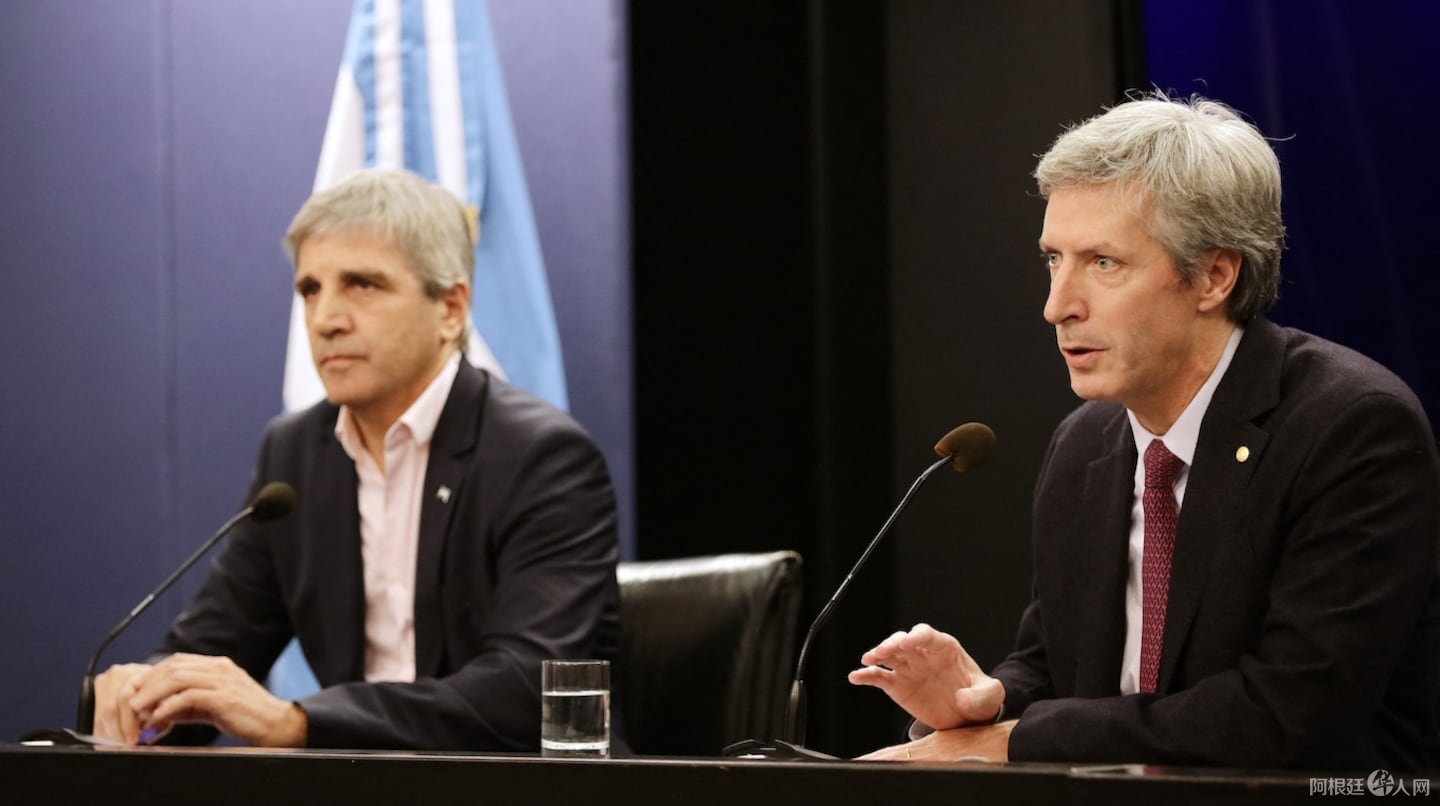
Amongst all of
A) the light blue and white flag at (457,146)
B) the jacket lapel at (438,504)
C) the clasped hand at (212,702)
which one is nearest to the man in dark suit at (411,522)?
the jacket lapel at (438,504)

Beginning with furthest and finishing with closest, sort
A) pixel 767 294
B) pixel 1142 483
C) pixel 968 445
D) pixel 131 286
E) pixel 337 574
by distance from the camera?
pixel 131 286 < pixel 767 294 < pixel 337 574 < pixel 1142 483 < pixel 968 445

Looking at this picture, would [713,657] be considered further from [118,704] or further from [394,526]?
[118,704]

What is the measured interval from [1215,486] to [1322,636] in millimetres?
272

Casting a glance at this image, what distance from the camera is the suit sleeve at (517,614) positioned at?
2.52 metres

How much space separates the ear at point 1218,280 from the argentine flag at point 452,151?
1716 millimetres

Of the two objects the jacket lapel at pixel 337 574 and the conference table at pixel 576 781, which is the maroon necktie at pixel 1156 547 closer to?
the conference table at pixel 576 781

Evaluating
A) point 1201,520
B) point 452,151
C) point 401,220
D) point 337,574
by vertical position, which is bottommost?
point 337,574

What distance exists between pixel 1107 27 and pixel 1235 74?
28cm

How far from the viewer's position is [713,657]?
102 inches

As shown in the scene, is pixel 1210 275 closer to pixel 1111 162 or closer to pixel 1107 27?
pixel 1111 162

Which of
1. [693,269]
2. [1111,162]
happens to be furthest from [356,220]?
[1111,162]

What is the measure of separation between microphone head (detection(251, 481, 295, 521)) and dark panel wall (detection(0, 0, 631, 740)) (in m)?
1.22

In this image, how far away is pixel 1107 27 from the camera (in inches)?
127

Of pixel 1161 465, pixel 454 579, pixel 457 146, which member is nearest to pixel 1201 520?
pixel 1161 465
